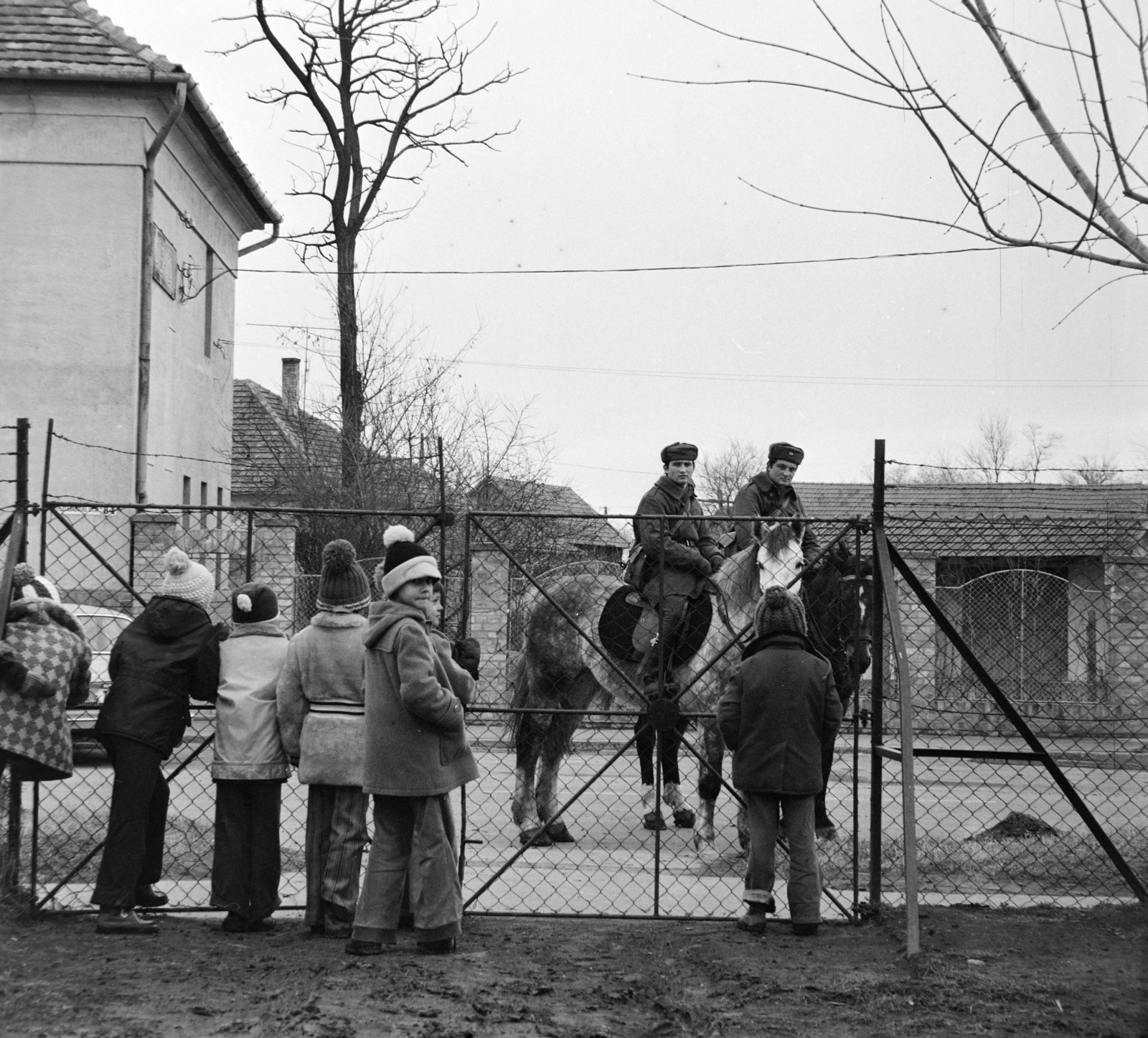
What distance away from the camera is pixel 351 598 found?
6281 millimetres

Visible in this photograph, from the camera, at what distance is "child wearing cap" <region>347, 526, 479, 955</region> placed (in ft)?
18.6

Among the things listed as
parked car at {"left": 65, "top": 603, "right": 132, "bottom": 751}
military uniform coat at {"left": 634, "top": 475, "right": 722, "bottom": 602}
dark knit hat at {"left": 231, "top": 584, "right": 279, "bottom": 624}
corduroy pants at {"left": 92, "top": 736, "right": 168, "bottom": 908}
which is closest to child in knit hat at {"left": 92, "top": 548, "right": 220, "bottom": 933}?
corduroy pants at {"left": 92, "top": 736, "right": 168, "bottom": 908}

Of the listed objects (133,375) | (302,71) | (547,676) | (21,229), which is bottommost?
(547,676)

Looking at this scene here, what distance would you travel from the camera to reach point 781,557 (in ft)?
26.3

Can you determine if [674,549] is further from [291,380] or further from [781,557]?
[291,380]

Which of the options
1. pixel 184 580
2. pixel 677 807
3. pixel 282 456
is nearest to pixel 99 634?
pixel 677 807

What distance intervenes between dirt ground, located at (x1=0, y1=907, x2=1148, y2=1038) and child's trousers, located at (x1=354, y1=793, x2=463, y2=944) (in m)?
0.15

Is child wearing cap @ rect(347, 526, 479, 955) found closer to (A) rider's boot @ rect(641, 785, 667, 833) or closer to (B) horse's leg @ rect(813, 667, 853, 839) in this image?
(B) horse's leg @ rect(813, 667, 853, 839)

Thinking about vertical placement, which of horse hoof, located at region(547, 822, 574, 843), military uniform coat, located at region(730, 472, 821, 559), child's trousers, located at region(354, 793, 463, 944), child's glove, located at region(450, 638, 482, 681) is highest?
military uniform coat, located at region(730, 472, 821, 559)

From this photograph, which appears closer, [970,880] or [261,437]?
[970,880]

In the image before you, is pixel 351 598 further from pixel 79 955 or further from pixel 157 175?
pixel 157 175

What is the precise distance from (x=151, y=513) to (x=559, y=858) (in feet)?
24.8

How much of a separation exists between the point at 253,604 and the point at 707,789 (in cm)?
385

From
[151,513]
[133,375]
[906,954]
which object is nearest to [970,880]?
[906,954]
